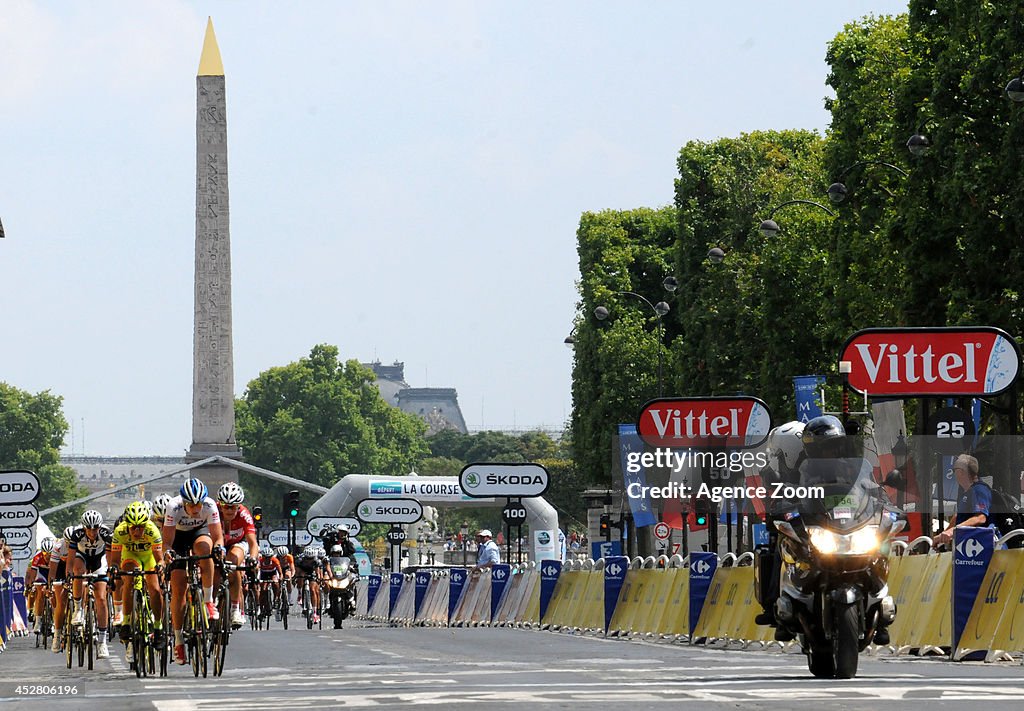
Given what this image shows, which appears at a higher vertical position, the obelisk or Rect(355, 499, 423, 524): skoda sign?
the obelisk

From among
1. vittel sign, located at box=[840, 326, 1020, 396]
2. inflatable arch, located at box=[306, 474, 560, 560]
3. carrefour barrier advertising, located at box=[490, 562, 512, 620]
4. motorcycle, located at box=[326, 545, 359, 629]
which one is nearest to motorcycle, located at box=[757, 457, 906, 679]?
vittel sign, located at box=[840, 326, 1020, 396]

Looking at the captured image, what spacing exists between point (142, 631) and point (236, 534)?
1.56m

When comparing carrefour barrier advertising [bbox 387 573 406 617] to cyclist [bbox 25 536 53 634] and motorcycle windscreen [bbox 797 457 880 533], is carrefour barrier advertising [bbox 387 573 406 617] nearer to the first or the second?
cyclist [bbox 25 536 53 634]

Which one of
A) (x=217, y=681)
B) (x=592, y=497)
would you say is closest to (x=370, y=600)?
(x=592, y=497)

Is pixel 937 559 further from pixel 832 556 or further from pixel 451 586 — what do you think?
pixel 451 586

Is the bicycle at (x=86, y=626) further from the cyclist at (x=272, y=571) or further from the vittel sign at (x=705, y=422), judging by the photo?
the vittel sign at (x=705, y=422)

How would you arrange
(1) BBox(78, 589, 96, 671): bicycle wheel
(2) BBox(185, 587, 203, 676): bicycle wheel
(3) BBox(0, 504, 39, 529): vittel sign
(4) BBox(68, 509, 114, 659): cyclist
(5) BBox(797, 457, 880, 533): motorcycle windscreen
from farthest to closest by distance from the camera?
(3) BBox(0, 504, 39, 529): vittel sign
(4) BBox(68, 509, 114, 659): cyclist
(1) BBox(78, 589, 96, 671): bicycle wheel
(2) BBox(185, 587, 203, 676): bicycle wheel
(5) BBox(797, 457, 880, 533): motorcycle windscreen

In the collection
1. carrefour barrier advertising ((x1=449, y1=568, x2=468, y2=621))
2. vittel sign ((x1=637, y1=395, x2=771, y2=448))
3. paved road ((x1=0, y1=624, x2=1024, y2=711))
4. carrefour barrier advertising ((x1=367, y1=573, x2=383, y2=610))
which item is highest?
vittel sign ((x1=637, y1=395, x2=771, y2=448))

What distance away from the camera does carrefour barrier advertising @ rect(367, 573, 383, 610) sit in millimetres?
54869

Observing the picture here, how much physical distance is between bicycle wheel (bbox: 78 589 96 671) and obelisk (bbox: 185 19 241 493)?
2015 inches

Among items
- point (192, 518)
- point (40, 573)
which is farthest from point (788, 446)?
point (40, 573)

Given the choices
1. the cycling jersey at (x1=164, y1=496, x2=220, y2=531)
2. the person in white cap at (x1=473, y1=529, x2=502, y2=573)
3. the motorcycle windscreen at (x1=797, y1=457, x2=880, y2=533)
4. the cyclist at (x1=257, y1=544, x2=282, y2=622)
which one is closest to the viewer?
the motorcycle windscreen at (x1=797, y1=457, x2=880, y2=533)

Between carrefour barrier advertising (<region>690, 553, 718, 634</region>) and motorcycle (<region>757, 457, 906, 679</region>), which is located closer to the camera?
motorcycle (<region>757, 457, 906, 679</region>)

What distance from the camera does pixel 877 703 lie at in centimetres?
1167
